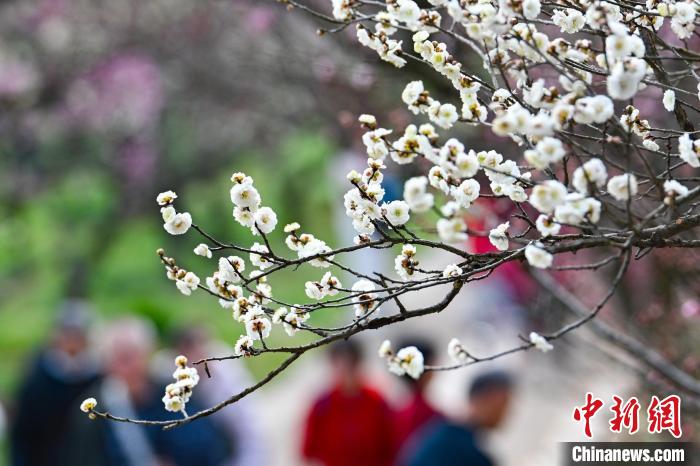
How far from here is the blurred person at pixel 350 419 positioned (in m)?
5.99

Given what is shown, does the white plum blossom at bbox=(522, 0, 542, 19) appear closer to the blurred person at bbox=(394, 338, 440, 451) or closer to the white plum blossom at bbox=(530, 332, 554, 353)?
the white plum blossom at bbox=(530, 332, 554, 353)

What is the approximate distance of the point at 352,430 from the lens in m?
6.05

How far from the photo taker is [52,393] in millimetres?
6633

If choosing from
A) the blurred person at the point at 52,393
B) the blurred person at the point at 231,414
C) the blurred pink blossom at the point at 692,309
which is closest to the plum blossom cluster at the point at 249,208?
the blurred pink blossom at the point at 692,309

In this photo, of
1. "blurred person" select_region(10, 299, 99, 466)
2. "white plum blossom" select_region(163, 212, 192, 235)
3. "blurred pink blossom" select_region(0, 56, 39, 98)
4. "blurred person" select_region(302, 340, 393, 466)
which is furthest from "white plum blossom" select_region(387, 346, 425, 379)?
"blurred pink blossom" select_region(0, 56, 39, 98)

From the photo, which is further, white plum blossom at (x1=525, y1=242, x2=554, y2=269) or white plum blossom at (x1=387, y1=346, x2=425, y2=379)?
white plum blossom at (x1=387, y1=346, x2=425, y2=379)

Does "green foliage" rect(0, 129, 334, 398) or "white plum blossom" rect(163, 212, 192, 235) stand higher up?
"green foliage" rect(0, 129, 334, 398)

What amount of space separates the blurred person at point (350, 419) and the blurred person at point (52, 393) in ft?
4.96

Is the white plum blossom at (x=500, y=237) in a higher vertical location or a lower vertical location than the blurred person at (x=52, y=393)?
lower

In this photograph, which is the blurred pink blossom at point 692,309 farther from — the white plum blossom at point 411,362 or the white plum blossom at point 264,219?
the white plum blossom at point 264,219

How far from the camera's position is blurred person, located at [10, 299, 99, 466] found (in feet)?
21.6

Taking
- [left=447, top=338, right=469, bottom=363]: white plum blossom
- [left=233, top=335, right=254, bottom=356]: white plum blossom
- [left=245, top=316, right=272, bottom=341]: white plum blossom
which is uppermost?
[left=447, top=338, right=469, bottom=363]: white plum blossom

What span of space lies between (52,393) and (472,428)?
3.07 metres

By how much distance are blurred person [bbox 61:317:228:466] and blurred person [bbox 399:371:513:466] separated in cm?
162
